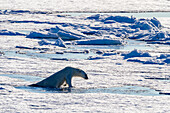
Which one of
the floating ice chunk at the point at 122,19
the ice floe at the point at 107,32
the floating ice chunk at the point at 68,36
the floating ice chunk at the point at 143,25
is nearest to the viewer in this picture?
the ice floe at the point at 107,32

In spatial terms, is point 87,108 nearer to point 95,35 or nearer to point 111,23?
point 95,35

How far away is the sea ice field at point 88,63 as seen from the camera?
7.34 m

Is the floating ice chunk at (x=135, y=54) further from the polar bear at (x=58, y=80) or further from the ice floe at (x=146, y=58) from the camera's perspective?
the polar bear at (x=58, y=80)

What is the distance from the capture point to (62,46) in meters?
14.1

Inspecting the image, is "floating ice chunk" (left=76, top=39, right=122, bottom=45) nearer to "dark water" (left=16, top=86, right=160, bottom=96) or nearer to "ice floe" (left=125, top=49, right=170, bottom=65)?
"ice floe" (left=125, top=49, right=170, bottom=65)

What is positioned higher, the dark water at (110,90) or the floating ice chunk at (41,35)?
the floating ice chunk at (41,35)

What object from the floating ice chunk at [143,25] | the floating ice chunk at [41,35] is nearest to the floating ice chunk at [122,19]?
the floating ice chunk at [143,25]

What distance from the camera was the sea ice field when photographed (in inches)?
289

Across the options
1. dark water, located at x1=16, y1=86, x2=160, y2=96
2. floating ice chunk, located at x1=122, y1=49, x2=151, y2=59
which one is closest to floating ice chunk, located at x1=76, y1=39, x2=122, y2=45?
floating ice chunk, located at x1=122, y1=49, x2=151, y2=59

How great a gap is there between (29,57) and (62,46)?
7.26 feet

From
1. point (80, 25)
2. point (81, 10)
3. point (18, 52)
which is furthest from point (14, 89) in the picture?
point (81, 10)

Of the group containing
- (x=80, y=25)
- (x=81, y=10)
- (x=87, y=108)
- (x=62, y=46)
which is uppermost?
(x=81, y=10)

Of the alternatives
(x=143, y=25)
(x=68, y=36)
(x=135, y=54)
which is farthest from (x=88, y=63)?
(x=143, y=25)

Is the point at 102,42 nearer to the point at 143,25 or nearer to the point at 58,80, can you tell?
the point at 143,25
